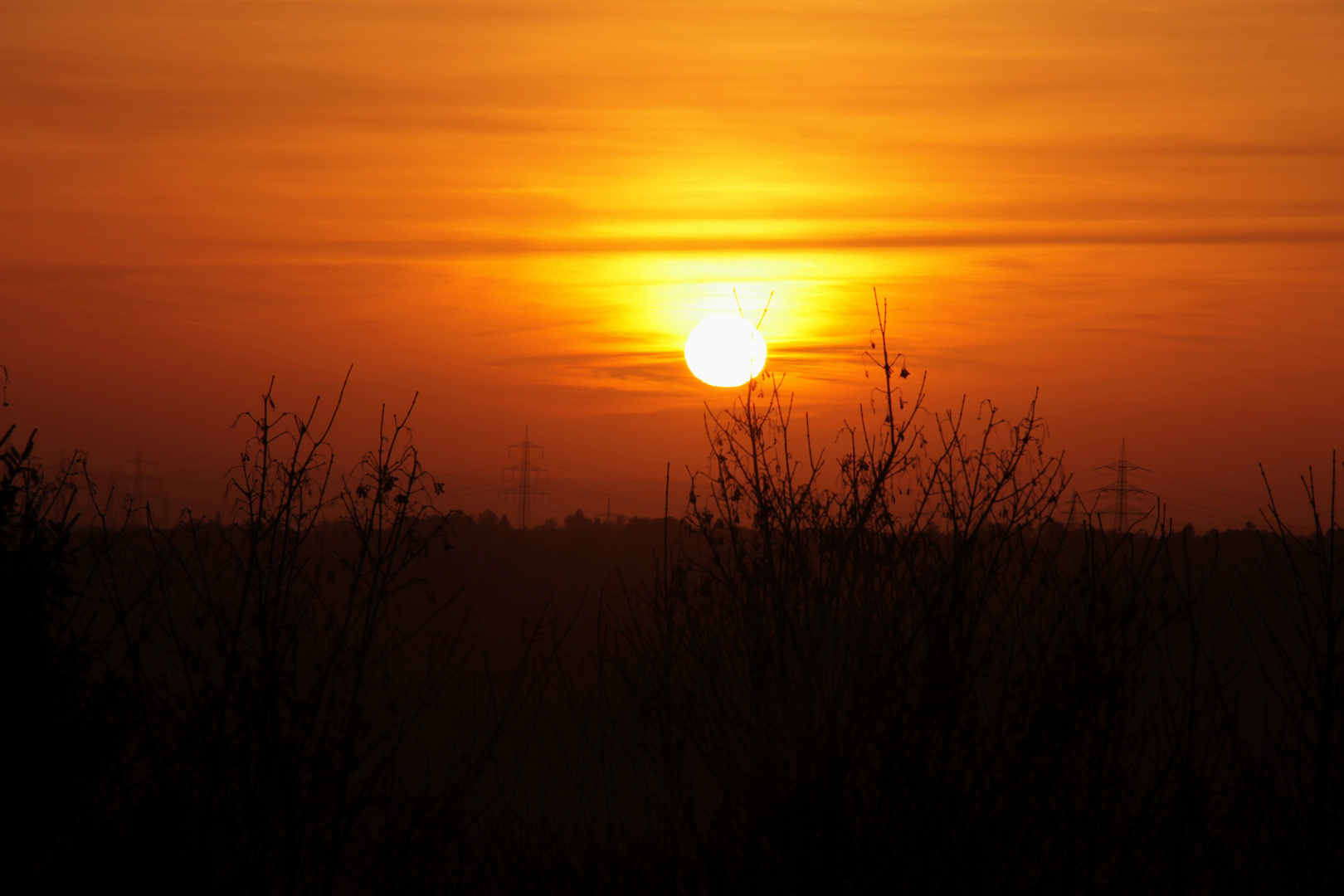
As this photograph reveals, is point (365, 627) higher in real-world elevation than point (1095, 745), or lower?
higher

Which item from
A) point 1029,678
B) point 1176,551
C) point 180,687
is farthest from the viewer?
point 1176,551

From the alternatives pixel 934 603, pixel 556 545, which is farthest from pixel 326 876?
pixel 556 545

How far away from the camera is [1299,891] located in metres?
7.64

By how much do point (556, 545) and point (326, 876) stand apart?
51.1 m

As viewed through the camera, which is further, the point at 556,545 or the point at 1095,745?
the point at 556,545

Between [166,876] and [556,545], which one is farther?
[556,545]

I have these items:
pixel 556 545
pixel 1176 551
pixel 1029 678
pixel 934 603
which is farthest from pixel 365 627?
pixel 556 545

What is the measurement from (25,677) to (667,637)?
4.17 m

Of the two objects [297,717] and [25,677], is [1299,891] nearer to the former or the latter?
[297,717]

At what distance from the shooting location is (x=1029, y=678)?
7812mm

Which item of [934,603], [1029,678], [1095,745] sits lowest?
[1095,745]

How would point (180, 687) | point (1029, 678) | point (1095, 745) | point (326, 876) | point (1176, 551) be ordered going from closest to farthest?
point (326, 876)
point (180, 687)
point (1029, 678)
point (1095, 745)
point (1176, 551)

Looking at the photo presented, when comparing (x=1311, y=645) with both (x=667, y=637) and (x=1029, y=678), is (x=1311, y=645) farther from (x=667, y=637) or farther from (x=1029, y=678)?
(x=667, y=637)

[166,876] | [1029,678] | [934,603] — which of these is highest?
[934,603]
